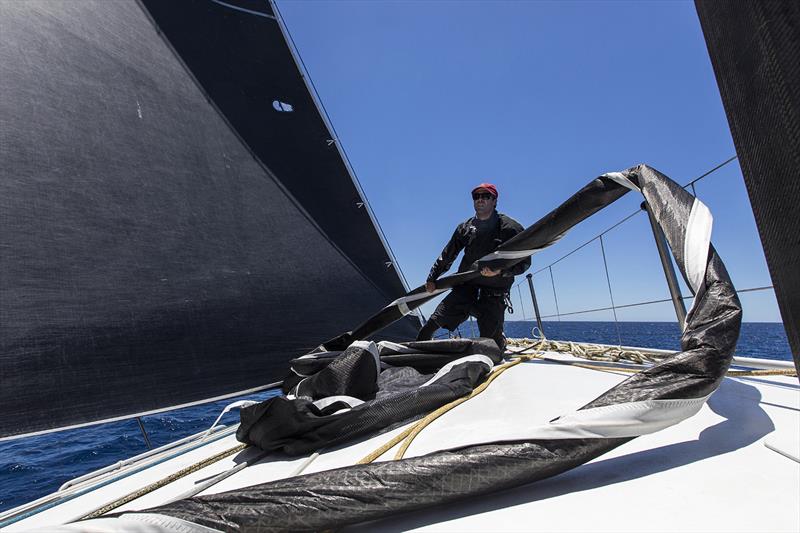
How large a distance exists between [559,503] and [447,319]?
7.23ft

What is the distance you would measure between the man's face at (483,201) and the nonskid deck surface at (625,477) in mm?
1576

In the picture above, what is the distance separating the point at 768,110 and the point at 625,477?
634 millimetres

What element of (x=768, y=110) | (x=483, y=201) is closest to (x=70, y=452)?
(x=483, y=201)

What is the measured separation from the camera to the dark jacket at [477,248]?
8.68 ft

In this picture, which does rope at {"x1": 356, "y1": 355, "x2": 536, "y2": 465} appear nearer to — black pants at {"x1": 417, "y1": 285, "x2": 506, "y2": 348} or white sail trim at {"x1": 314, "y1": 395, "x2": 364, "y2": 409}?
white sail trim at {"x1": 314, "y1": 395, "x2": 364, "y2": 409}

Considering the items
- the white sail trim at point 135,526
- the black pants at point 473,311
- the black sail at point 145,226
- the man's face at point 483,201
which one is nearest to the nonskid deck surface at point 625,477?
the white sail trim at point 135,526

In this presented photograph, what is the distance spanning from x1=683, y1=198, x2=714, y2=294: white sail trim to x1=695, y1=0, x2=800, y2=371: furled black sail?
521mm

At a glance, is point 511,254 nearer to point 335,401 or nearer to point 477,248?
point 477,248

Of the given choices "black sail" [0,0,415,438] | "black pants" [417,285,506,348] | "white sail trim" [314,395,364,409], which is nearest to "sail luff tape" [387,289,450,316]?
"black pants" [417,285,506,348]

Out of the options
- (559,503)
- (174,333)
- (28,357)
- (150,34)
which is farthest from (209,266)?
(559,503)

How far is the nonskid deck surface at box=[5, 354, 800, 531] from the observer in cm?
62

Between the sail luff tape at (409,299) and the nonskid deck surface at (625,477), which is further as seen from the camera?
the sail luff tape at (409,299)

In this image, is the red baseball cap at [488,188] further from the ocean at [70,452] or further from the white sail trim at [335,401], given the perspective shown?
the white sail trim at [335,401]

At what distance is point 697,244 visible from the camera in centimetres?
100
